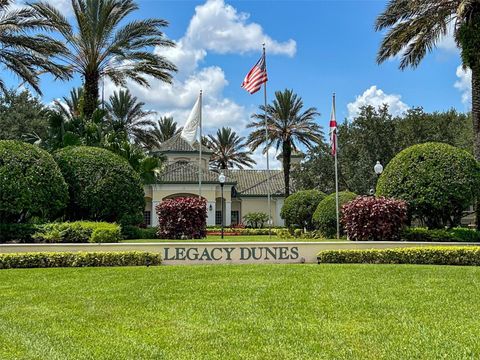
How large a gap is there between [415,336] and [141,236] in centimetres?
1589

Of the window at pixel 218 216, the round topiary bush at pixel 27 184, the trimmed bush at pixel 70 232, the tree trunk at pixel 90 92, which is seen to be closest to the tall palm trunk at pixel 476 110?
the trimmed bush at pixel 70 232

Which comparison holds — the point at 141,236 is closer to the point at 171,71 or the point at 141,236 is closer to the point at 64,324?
the point at 171,71

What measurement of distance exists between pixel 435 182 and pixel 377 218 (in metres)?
2.19

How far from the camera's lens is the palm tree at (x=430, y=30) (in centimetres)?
1740

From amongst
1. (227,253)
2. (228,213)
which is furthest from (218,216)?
(227,253)

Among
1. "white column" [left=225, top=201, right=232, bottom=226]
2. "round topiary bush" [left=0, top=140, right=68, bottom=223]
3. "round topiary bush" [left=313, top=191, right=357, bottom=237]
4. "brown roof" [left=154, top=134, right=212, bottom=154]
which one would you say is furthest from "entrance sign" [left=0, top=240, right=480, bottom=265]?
"brown roof" [left=154, top=134, right=212, bottom=154]

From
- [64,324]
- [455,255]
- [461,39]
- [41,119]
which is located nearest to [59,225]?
[64,324]

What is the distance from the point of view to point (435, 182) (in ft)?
52.0

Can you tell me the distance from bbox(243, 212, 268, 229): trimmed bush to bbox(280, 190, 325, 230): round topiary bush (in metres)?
13.5

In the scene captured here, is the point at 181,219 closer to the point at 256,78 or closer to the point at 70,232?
the point at 70,232

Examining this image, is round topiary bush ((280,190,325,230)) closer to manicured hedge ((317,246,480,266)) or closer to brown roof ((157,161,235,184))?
brown roof ((157,161,235,184))

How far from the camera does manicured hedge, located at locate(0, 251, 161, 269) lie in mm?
12281

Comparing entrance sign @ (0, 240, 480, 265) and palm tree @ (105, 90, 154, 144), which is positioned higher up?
palm tree @ (105, 90, 154, 144)

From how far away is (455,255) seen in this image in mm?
Answer: 12562
